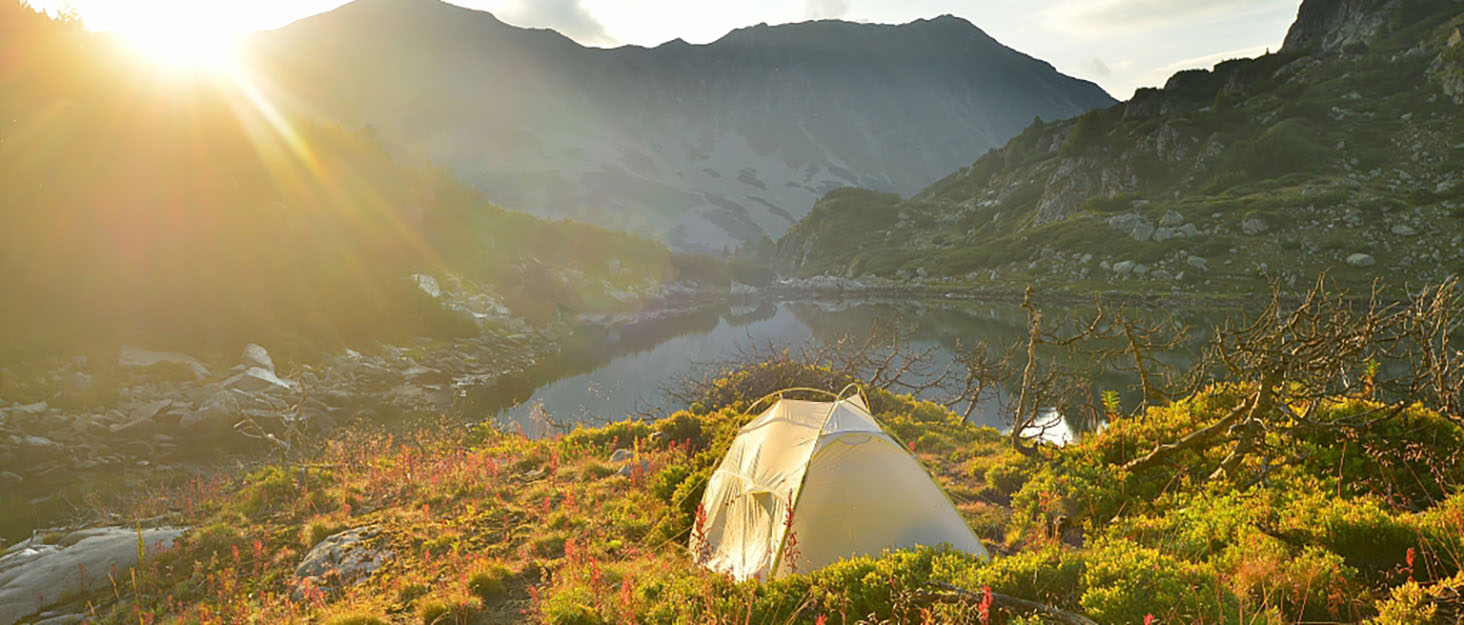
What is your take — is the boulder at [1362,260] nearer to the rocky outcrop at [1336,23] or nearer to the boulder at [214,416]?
the rocky outcrop at [1336,23]

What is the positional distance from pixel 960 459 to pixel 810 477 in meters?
8.92

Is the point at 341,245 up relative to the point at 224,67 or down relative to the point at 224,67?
down

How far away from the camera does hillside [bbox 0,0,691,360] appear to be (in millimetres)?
28250

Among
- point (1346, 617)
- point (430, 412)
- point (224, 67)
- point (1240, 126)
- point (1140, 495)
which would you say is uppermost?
point (224, 67)

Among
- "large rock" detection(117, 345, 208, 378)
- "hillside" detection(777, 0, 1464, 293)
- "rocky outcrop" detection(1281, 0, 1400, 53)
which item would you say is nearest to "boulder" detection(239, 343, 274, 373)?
"large rock" detection(117, 345, 208, 378)

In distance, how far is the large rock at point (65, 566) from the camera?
9609 mm

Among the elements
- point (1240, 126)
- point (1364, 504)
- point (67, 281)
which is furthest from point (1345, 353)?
point (1240, 126)

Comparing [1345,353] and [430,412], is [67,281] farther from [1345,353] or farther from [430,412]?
[1345,353]

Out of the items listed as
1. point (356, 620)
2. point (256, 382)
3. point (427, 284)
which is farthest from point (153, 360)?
point (356, 620)

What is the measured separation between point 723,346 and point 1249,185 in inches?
2896

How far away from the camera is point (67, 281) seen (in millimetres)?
28094

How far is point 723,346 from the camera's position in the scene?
4931cm

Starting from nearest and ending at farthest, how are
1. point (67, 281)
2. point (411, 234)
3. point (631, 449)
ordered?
point (631, 449) → point (67, 281) → point (411, 234)

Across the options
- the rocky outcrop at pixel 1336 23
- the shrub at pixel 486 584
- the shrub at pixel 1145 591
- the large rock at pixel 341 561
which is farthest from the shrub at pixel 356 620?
the rocky outcrop at pixel 1336 23
